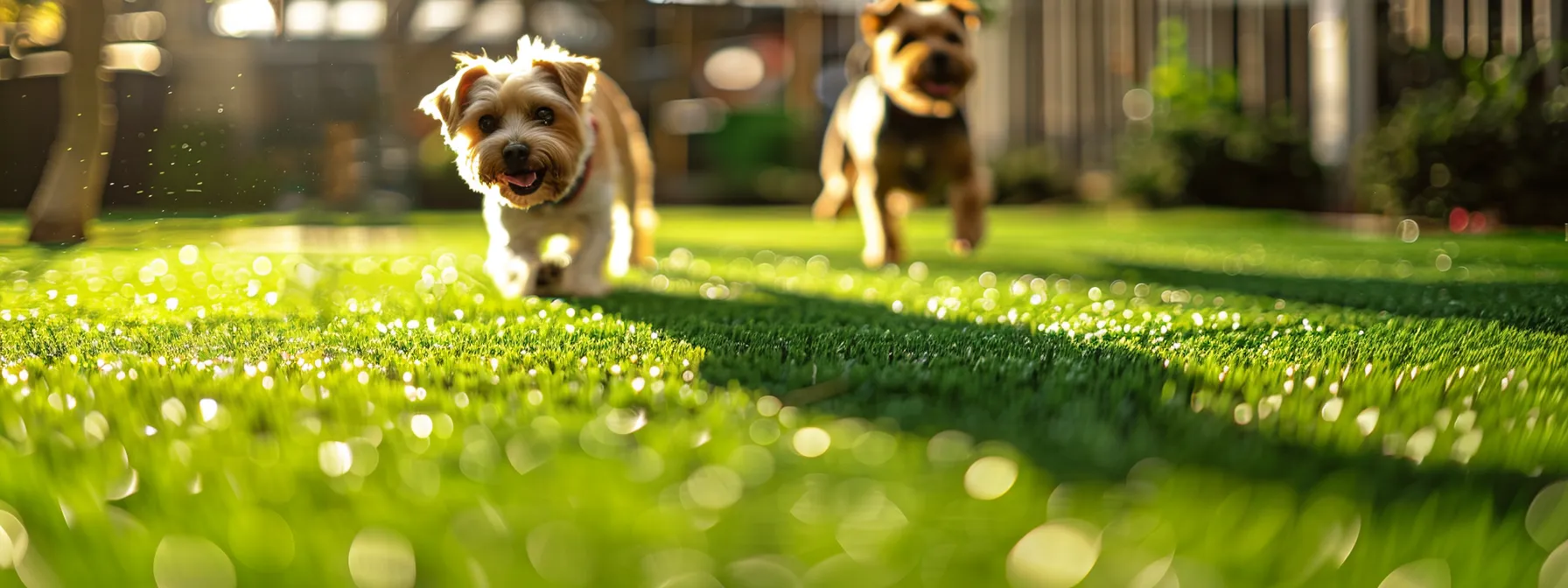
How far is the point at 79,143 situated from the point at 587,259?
2395 mm

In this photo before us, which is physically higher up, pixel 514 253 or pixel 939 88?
pixel 939 88

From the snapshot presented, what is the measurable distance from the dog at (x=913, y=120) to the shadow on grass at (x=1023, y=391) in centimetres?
265

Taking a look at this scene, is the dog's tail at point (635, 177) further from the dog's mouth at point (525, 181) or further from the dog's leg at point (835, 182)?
the dog's leg at point (835, 182)

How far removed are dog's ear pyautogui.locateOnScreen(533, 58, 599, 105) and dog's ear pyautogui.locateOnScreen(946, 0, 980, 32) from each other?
3155mm

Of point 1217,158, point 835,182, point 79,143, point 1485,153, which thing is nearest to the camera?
point 79,143

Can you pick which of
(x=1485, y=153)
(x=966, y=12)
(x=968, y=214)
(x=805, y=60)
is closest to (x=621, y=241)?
(x=968, y=214)

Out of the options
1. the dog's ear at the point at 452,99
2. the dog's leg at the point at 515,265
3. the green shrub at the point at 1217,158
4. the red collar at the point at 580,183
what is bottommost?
the green shrub at the point at 1217,158

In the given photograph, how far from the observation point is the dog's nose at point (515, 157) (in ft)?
11.9

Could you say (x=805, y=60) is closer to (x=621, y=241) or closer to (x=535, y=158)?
(x=621, y=241)

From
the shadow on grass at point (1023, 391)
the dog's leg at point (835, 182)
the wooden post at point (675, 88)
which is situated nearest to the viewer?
the shadow on grass at point (1023, 391)

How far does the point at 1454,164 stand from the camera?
28.8 ft

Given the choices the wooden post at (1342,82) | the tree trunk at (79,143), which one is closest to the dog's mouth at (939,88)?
the tree trunk at (79,143)

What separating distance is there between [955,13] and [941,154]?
32.9 inches

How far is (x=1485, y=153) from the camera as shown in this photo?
863 cm
